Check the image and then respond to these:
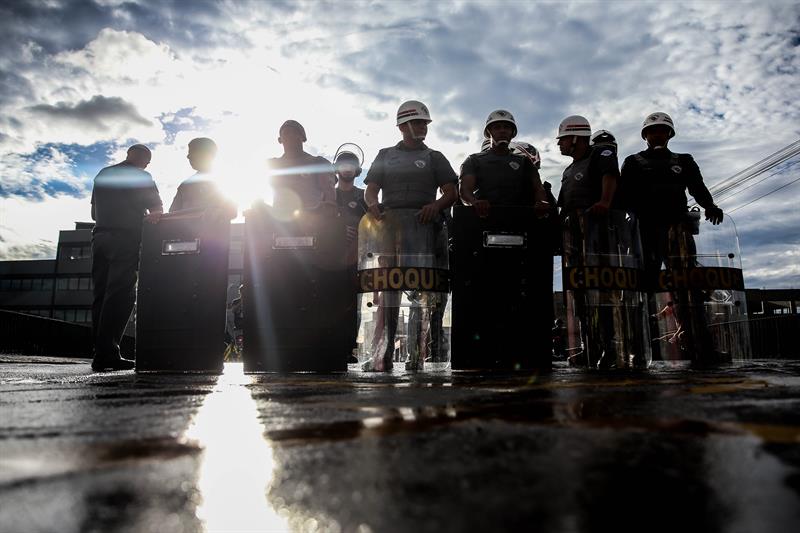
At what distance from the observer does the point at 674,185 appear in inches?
218

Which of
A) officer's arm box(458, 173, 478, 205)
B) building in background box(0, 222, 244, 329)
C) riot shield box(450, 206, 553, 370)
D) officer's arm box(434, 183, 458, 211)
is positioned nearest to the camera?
riot shield box(450, 206, 553, 370)

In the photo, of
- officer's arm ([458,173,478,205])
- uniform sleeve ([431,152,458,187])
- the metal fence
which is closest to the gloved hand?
officer's arm ([458,173,478,205])

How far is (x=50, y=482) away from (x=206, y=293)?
4.43 metres

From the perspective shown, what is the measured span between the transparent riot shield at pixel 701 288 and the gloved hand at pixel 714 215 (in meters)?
0.05

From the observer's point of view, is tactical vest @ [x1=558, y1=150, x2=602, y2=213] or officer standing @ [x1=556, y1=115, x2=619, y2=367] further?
tactical vest @ [x1=558, y1=150, x2=602, y2=213]

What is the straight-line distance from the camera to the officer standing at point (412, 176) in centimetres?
495

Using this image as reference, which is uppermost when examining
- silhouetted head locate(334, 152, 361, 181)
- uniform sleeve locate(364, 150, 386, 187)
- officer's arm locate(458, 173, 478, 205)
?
silhouetted head locate(334, 152, 361, 181)

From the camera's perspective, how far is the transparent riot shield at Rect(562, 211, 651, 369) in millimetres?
4691

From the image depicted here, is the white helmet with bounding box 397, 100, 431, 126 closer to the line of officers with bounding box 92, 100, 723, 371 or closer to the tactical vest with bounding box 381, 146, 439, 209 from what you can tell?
the line of officers with bounding box 92, 100, 723, 371

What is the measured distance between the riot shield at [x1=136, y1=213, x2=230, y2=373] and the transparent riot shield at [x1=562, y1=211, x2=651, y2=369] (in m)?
2.91

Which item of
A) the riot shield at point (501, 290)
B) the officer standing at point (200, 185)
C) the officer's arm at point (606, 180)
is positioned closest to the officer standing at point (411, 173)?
the riot shield at point (501, 290)

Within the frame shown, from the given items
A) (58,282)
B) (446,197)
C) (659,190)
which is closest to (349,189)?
(446,197)

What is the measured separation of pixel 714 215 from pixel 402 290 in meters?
3.00

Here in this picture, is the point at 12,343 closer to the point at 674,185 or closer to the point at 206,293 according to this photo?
the point at 206,293
